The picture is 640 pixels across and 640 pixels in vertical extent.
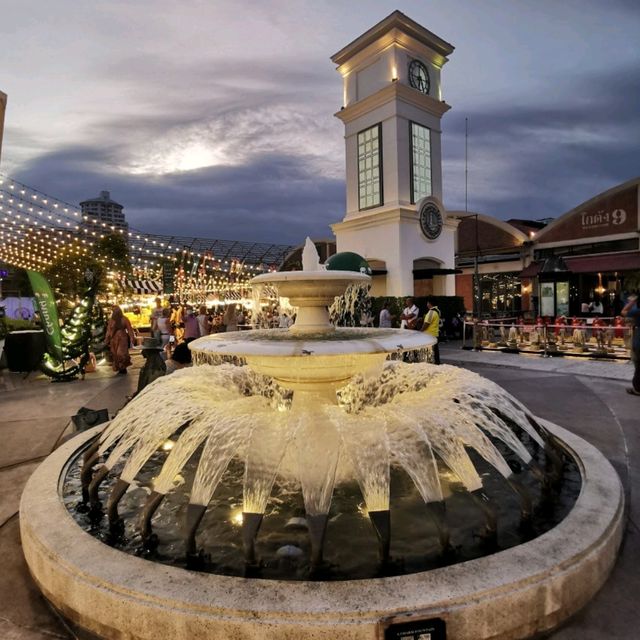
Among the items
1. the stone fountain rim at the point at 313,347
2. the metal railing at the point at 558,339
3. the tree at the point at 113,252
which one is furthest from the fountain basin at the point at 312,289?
the tree at the point at 113,252

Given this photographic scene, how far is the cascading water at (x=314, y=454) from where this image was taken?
10.4 ft

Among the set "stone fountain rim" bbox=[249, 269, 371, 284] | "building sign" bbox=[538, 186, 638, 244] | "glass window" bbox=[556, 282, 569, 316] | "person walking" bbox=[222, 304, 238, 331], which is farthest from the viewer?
"building sign" bbox=[538, 186, 638, 244]

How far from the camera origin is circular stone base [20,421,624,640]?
2338 millimetres

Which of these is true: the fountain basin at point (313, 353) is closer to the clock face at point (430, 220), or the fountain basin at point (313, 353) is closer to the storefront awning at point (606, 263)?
the clock face at point (430, 220)

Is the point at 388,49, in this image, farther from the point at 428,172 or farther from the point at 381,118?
the point at 428,172

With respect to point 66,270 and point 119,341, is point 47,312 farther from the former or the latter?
point 66,270

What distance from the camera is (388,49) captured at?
21828 millimetres

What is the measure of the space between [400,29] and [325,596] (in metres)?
25.0

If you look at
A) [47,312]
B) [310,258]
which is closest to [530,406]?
[310,258]

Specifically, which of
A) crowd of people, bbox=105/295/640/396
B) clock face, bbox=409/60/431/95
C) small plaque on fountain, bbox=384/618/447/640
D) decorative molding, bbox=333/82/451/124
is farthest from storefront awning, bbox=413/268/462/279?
small plaque on fountain, bbox=384/618/447/640

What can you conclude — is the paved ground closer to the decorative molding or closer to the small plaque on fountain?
the small plaque on fountain

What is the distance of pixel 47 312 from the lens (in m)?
11.3

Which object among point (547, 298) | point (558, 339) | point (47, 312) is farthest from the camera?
point (547, 298)

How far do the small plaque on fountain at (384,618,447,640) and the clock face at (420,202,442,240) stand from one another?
833 inches
